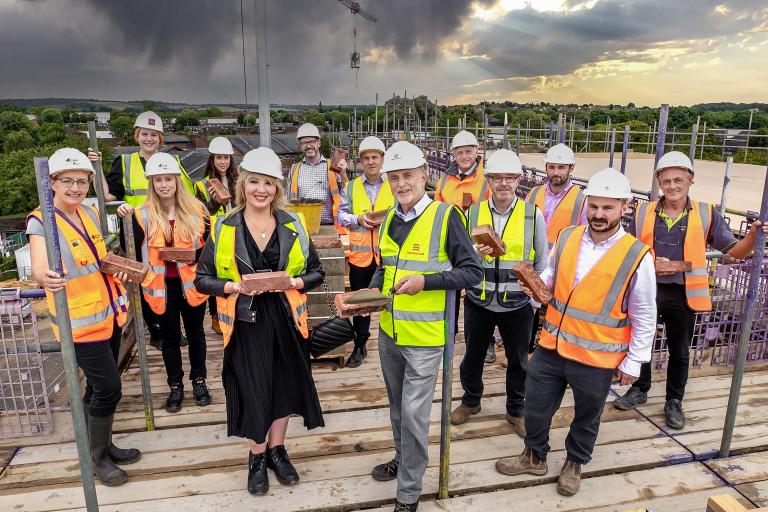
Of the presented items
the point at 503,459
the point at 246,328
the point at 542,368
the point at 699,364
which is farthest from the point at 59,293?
the point at 699,364

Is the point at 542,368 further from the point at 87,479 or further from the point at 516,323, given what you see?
the point at 87,479

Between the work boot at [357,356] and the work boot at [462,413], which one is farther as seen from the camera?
the work boot at [357,356]

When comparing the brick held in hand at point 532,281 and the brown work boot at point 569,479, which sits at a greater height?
the brick held in hand at point 532,281

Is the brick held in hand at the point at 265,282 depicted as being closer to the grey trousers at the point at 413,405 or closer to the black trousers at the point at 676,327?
the grey trousers at the point at 413,405

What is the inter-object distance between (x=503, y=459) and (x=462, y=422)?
0.57 meters

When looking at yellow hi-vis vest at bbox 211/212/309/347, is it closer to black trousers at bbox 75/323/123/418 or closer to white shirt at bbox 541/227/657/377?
black trousers at bbox 75/323/123/418

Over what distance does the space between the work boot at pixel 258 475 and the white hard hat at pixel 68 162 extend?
6.78ft

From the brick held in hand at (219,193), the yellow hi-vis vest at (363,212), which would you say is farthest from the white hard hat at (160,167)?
the yellow hi-vis vest at (363,212)

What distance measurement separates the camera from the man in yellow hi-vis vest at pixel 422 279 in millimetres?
2840

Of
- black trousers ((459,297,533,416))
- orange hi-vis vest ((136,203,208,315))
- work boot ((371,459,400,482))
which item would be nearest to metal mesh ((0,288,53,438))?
orange hi-vis vest ((136,203,208,315))

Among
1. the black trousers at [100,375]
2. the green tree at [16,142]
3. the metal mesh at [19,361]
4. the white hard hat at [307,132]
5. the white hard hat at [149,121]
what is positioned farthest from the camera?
the green tree at [16,142]

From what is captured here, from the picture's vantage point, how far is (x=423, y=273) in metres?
2.86

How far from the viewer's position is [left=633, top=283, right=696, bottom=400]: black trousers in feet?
12.8

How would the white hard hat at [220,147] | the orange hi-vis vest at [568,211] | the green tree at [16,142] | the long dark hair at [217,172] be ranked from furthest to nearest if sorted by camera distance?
the green tree at [16,142]
the long dark hair at [217,172]
the white hard hat at [220,147]
the orange hi-vis vest at [568,211]
